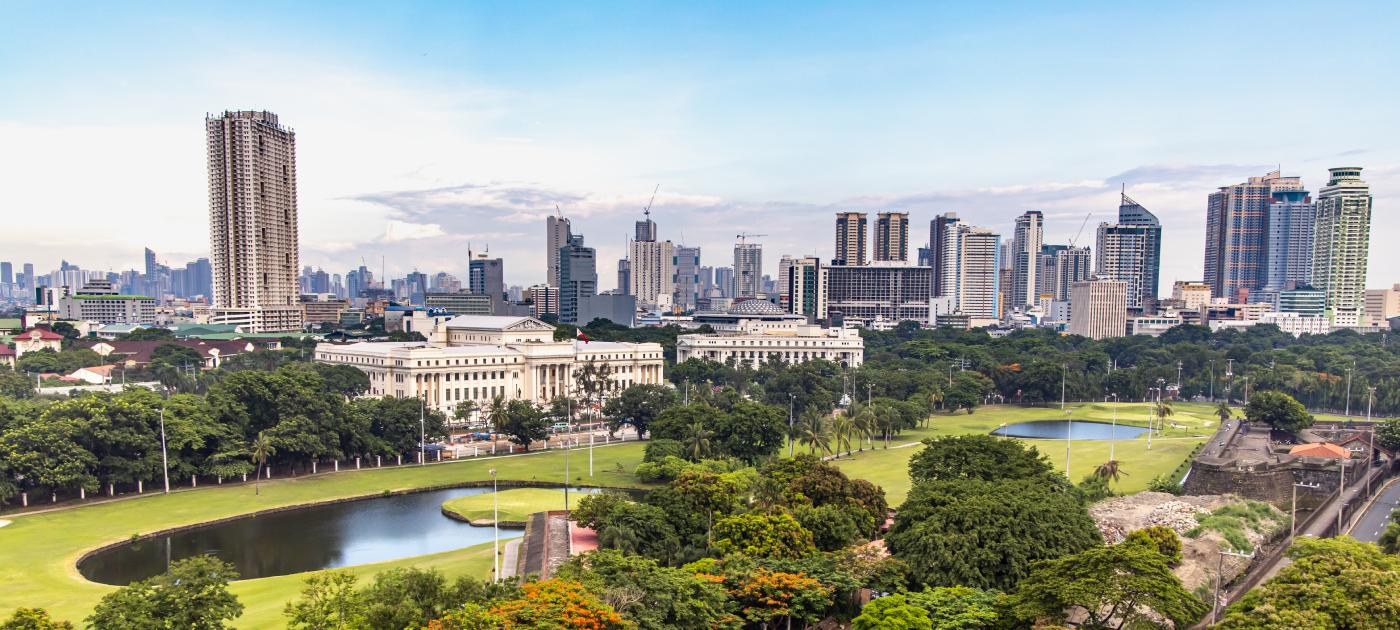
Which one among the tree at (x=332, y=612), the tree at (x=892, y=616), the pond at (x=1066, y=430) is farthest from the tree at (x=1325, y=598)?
the pond at (x=1066, y=430)

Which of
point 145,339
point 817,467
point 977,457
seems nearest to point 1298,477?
point 977,457

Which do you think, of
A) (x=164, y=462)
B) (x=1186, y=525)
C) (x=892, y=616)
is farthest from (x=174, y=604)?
(x=1186, y=525)

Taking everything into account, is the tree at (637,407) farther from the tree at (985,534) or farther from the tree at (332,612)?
the tree at (332,612)

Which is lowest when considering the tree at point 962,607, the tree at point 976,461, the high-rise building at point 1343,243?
the tree at point 962,607

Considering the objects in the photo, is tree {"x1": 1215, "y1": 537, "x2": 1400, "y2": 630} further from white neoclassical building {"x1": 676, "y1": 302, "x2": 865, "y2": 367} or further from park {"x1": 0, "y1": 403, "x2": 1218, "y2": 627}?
white neoclassical building {"x1": 676, "y1": 302, "x2": 865, "y2": 367}

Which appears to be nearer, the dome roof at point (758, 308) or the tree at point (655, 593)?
the tree at point (655, 593)

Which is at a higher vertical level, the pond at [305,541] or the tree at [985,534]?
the tree at [985,534]

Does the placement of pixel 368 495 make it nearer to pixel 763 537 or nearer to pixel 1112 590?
pixel 763 537
